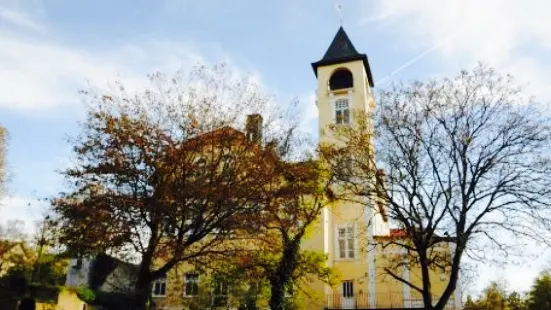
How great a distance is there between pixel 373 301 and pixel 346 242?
4.38 meters

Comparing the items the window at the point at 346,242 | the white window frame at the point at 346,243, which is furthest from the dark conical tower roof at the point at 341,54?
the window at the point at 346,242

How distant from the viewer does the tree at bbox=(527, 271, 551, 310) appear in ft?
113

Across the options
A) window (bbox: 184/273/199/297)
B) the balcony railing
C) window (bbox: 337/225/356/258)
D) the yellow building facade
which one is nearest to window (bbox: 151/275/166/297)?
window (bbox: 184/273/199/297)

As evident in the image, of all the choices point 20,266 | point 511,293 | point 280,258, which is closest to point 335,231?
point 280,258

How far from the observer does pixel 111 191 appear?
17531 mm

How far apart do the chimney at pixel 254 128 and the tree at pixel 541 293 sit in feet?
87.9

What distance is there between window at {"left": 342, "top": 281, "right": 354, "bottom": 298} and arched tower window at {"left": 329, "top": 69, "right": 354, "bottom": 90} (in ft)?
46.1

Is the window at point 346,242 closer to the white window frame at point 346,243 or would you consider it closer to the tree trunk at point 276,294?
the white window frame at point 346,243

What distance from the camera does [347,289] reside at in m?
29.8

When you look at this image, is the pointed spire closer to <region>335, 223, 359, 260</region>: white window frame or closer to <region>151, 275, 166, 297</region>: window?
<region>335, 223, 359, 260</region>: white window frame

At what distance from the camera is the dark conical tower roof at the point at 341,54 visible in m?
35.9

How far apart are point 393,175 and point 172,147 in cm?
882

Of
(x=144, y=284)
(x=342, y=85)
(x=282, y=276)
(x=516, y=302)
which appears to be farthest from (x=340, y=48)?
(x=144, y=284)

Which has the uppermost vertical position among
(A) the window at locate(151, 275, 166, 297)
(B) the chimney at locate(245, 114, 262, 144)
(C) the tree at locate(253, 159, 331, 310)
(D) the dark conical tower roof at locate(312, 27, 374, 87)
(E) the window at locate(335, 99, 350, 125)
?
(D) the dark conical tower roof at locate(312, 27, 374, 87)
